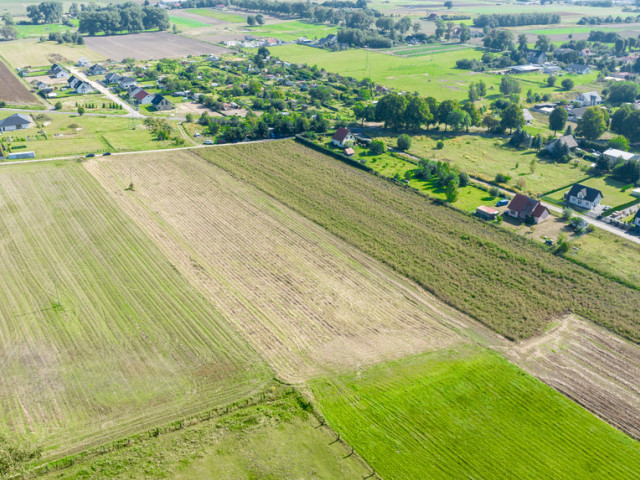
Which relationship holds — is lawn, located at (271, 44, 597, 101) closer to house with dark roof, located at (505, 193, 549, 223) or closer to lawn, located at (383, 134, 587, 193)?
lawn, located at (383, 134, 587, 193)

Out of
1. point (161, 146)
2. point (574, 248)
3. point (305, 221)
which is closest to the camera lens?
point (574, 248)

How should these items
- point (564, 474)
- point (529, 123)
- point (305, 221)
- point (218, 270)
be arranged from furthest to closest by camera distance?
point (529, 123)
point (305, 221)
point (218, 270)
point (564, 474)

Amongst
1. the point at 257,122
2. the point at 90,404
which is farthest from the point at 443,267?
the point at 257,122

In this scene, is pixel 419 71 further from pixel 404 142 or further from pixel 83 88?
pixel 83 88

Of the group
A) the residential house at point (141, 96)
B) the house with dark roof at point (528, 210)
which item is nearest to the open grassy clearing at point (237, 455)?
the house with dark roof at point (528, 210)

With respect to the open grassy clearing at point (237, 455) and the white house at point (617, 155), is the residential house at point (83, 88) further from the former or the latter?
the white house at point (617, 155)

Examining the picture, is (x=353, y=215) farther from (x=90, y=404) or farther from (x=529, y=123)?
(x=529, y=123)
